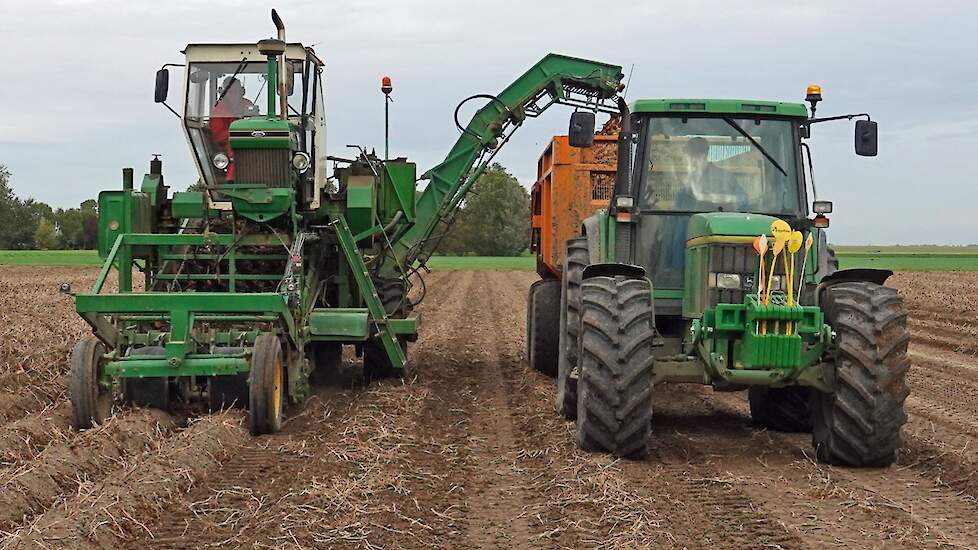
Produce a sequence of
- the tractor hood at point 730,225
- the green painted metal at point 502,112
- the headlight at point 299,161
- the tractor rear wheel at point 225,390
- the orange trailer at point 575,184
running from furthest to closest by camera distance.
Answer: the green painted metal at point 502,112, the orange trailer at point 575,184, the headlight at point 299,161, the tractor rear wheel at point 225,390, the tractor hood at point 730,225

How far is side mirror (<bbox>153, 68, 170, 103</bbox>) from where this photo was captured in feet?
36.6

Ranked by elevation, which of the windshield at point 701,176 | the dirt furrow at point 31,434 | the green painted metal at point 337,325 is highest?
the windshield at point 701,176

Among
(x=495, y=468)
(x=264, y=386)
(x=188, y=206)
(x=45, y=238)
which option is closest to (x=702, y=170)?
(x=495, y=468)

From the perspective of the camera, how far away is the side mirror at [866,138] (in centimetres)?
804

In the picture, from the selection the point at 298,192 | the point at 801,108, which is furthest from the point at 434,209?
the point at 801,108

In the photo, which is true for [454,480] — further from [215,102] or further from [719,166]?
[215,102]

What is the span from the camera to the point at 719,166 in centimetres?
866

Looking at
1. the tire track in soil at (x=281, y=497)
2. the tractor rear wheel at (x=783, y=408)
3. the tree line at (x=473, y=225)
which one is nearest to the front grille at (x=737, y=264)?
the tractor rear wheel at (x=783, y=408)

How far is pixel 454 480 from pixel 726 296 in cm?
236

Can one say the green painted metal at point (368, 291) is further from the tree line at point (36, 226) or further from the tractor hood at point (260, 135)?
the tree line at point (36, 226)

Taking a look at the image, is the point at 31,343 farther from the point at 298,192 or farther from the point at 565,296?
the point at 565,296

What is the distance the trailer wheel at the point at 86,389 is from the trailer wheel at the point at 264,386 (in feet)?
3.70

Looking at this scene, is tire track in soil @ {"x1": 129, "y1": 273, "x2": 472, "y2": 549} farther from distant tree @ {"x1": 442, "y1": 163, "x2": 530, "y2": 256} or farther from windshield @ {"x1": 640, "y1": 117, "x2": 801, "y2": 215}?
distant tree @ {"x1": 442, "y1": 163, "x2": 530, "y2": 256}

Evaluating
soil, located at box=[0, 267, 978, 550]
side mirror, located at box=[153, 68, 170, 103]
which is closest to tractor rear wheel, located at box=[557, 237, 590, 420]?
soil, located at box=[0, 267, 978, 550]
